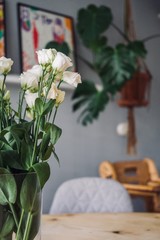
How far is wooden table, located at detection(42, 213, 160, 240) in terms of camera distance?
1.12m

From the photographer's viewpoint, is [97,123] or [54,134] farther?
[97,123]

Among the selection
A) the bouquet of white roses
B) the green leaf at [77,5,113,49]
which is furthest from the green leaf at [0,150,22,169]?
the green leaf at [77,5,113,49]

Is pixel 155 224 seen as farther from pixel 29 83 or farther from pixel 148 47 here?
pixel 148 47

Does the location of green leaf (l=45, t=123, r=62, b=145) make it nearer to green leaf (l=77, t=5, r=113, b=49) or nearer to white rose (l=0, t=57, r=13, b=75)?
white rose (l=0, t=57, r=13, b=75)

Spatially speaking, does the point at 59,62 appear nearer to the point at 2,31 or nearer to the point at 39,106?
the point at 39,106

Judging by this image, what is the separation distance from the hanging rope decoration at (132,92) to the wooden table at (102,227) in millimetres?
1556

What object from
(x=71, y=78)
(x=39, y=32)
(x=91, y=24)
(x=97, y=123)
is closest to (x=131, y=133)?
(x=97, y=123)

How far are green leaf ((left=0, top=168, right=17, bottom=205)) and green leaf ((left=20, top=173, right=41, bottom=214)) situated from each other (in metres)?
0.02

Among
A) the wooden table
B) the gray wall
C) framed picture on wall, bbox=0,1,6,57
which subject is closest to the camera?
the wooden table

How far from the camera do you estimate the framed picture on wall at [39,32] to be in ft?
7.80

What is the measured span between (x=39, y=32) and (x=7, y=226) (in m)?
1.93

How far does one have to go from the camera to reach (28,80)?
2.54 ft

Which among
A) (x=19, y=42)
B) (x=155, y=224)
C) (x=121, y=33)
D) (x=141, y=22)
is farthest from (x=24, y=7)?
(x=155, y=224)

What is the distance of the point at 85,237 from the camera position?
111 cm
